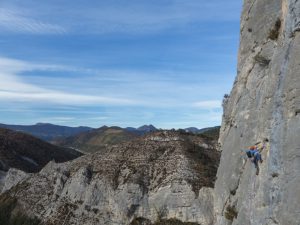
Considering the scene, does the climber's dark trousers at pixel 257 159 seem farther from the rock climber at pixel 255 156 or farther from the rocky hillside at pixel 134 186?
the rocky hillside at pixel 134 186

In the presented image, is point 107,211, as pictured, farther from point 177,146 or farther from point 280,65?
point 280,65

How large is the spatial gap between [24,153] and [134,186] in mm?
101600

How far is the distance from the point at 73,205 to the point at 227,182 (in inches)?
1253

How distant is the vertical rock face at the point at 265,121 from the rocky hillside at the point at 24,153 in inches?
3727

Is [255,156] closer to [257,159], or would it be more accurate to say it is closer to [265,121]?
[257,159]

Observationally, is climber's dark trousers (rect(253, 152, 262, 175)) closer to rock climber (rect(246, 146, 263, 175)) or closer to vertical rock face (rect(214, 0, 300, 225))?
rock climber (rect(246, 146, 263, 175))

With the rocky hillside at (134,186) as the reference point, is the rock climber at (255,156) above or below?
above

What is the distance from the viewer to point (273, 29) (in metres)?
32.5

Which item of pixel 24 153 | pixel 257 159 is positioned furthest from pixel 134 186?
pixel 24 153

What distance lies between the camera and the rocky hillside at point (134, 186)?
52469 mm

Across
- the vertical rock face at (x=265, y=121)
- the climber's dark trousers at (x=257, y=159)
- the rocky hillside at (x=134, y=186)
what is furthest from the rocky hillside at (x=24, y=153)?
the climber's dark trousers at (x=257, y=159)

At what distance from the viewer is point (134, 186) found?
57.0 meters

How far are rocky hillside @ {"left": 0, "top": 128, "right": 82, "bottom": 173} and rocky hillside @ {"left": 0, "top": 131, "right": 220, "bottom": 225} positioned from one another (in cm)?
5738

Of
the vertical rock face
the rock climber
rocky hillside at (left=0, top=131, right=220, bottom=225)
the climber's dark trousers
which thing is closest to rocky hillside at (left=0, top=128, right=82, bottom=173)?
rocky hillside at (left=0, top=131, right=220, bottom=225)
